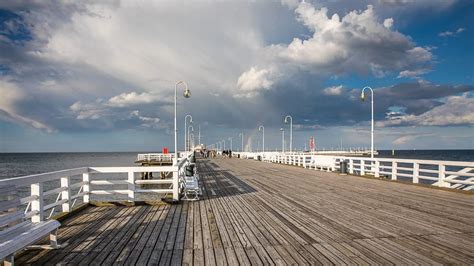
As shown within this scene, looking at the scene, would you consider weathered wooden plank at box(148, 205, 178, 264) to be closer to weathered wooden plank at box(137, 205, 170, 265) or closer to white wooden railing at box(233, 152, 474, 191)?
weathered wooden plank at box(137, 205, 170, 265)

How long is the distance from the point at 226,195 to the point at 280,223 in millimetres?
4724

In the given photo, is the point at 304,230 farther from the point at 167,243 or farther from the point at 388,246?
the point at 167,243

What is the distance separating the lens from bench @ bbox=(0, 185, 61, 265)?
4.00 meters

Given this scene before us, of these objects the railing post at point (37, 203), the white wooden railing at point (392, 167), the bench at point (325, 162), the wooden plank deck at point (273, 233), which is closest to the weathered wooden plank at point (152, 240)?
the wooden plank deck at point (273, 233)

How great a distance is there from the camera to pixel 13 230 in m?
4.40

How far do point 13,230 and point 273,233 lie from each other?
4.08 m

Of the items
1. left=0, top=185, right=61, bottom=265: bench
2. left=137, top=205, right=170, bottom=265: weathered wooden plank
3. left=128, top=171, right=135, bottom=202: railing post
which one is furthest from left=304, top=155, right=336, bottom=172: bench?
left=0, top=185, right=61, bottom=265: bench

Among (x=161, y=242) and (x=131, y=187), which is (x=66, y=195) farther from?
(x=161, y=242)

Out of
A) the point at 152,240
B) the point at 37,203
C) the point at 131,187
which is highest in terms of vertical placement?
the point at 37,203

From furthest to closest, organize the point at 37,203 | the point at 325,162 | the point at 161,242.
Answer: the point at 325,162 < the point at 37,203 < the point at 161,242

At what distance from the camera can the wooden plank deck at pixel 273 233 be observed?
15.7 feet

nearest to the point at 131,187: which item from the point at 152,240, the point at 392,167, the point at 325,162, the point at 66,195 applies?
the point at 66,195

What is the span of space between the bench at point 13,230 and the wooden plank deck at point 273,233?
0.46 metres

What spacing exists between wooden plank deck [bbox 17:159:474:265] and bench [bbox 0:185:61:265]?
1.50ft
